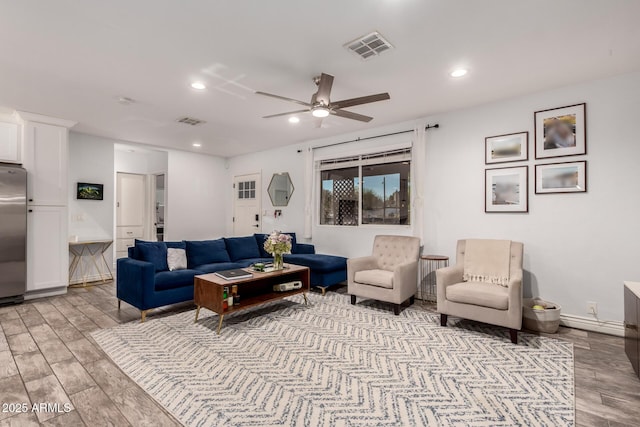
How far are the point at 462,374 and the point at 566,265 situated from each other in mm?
2094

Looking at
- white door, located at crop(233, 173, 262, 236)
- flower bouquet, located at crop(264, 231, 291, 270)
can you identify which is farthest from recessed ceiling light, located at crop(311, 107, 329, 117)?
white door, located at crop(233, 173, 262, 236)

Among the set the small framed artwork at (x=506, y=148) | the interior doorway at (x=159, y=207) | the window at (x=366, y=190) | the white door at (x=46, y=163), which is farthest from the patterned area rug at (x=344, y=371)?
the interior doorway at (x=159, y=207)

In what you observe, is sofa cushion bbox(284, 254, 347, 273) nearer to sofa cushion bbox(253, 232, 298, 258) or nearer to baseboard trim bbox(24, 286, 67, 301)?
sofa cushion bbox(253, 232, 298, 258)

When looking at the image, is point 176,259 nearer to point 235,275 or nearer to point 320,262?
point 235,275

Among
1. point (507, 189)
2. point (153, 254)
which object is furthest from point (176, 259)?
point (507, 189)

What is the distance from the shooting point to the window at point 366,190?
4934 millimetres

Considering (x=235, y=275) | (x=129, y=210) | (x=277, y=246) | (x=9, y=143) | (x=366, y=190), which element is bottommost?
(x=235, y=275)

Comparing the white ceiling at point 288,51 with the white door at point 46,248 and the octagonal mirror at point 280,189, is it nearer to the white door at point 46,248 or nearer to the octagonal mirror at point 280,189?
the white door at point 46,248

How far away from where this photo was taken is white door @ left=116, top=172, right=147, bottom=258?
703 cm

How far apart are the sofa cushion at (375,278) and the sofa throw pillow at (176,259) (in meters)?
2.40

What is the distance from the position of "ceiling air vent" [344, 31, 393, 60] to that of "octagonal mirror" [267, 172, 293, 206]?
3.83 m

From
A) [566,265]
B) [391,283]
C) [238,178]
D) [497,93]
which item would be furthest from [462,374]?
[238,178]

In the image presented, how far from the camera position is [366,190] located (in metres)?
5.38

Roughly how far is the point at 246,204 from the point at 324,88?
4.78 m
